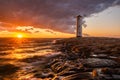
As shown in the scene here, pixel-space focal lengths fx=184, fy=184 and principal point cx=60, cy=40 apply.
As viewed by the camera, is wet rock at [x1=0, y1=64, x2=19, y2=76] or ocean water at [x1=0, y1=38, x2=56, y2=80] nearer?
ocean water at [x1=0, y1=38, x2=56, y2=80]

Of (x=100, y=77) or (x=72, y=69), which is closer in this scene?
(x=100, y=77)

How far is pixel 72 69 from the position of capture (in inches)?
802

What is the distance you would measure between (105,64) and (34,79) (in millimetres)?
8590

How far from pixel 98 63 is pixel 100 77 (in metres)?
6.96

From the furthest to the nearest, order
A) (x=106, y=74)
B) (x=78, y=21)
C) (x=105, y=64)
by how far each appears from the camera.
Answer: (x=78, y=21)
(x=105, y=64)
(x=106, y=74)

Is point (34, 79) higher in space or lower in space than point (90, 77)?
lower

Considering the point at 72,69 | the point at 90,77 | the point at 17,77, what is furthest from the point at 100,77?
the point at 17,77

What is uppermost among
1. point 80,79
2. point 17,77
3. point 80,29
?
point 80,29

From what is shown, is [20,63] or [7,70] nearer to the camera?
[7,70]

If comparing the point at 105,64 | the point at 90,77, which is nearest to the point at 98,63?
the point at 105,64

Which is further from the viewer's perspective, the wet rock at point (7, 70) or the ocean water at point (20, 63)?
the wet rock at point (7, 70)

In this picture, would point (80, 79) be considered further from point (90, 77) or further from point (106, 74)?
point (106, 74)

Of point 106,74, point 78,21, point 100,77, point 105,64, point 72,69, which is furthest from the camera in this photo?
point 78,21

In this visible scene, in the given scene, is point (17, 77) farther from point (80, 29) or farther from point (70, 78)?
point (80, 29)
